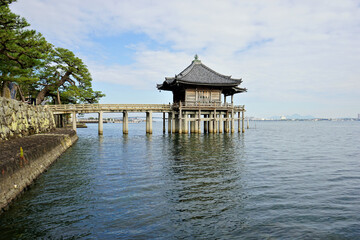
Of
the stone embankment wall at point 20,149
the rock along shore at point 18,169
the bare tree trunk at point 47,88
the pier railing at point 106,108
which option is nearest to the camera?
the rock along shore at point 18,169

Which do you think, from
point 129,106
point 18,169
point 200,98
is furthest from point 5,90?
point 200,98

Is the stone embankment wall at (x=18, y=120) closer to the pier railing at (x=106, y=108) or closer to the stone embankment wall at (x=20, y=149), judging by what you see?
the stone embankment wall at (x=20, y=149)

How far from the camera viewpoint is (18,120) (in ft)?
56.2

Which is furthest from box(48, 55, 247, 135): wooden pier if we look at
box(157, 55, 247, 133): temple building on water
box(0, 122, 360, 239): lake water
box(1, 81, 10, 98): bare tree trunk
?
box(0, 122, 360, 239): lake water

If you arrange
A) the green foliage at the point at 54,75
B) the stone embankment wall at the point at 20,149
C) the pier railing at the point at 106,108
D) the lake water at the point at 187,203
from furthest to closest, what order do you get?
the pier railing at the point at 106,108 < the green foliage at the point at 54,75 < the stone embankment wall at the point at 20,149 < the lake water at the point at 187,203

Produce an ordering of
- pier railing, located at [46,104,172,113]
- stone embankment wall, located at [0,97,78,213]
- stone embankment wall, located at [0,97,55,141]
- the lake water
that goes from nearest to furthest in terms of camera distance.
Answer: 1. the lake water
2. stone embankment wall, located at [0,97,78,213]
3. stone embankment wall, located at [0,97,55,141]
4. pier railing, located at [46,104,172,113]

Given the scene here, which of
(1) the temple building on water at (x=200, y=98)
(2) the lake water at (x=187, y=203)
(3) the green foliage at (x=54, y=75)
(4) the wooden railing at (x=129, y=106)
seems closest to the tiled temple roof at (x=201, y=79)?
(1) the temple building on water at (x=200, y=98)

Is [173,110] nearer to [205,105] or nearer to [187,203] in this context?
[205,105]

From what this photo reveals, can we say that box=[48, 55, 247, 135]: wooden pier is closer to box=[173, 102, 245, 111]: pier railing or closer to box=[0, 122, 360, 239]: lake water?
box=[173, 102, 245, 111]: pier railing

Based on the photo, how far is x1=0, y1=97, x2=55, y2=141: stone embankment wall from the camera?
14.4m

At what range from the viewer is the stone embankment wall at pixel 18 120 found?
14422mm

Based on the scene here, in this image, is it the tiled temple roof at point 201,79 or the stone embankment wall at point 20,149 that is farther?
the tiled temple roof at point 201,79

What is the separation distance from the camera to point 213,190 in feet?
33.7

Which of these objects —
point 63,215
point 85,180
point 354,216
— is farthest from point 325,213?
point 85,180
